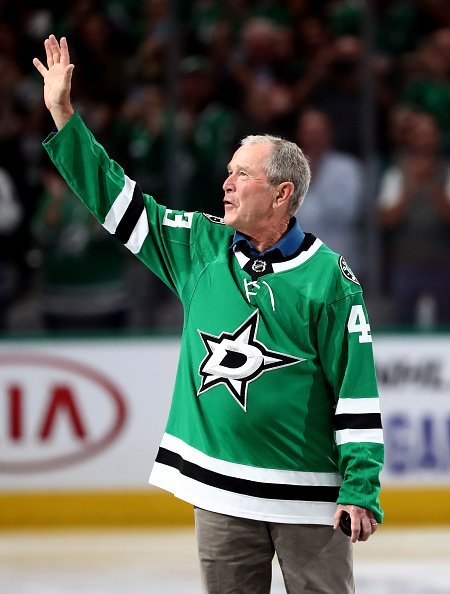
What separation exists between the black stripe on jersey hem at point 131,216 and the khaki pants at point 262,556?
2.31ft

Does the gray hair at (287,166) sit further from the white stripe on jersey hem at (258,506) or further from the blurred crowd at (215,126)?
the blurred crowd at (215,126)

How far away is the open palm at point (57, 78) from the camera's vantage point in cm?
302

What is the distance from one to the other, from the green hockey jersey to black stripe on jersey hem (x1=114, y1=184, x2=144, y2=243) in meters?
0.13

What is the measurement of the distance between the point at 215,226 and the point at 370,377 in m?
0.56

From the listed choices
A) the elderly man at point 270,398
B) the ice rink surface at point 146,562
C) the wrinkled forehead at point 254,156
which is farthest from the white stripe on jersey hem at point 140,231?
the ice rink surface at point 146,562

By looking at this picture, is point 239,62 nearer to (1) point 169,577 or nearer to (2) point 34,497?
(2) point 34,497

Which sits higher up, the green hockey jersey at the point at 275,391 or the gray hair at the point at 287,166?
the gray hair at the point at 287,166

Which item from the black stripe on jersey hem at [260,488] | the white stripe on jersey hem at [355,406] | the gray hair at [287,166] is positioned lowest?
the black stripe on jersey hem at [260,488]

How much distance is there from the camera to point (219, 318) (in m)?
2.97

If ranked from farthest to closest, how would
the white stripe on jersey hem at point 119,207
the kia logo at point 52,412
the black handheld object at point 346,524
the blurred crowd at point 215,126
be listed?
the blurred crowd at point 215,126 → the kia logo at point 52,412 → the white stripe on jersey hem at point 119,207 → the black handheld object at point 346,524

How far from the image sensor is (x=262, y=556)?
2.97m

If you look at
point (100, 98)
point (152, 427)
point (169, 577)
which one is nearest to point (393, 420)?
point (152, 427)

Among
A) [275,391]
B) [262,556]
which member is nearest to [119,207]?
[275,391]

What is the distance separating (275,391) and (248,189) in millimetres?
479
